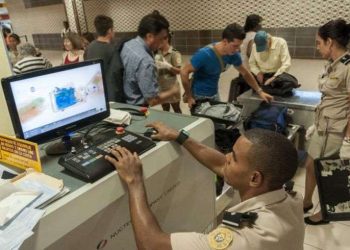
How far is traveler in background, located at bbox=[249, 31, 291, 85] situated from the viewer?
3.53 metres

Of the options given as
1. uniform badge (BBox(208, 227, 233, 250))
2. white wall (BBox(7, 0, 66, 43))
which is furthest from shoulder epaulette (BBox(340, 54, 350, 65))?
white wall (BBox(7, 0, 66, 43))

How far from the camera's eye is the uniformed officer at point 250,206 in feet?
3.29

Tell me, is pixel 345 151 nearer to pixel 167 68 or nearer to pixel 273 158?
pixel 273 158

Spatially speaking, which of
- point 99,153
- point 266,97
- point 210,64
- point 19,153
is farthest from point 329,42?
point 19,153

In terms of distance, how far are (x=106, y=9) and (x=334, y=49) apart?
16.3ft

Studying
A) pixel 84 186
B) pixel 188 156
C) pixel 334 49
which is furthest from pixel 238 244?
pixel 334 49

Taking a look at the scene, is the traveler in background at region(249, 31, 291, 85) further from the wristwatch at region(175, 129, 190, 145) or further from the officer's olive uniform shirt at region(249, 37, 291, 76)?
the wristwatch at region(175, 129, 190, 145)

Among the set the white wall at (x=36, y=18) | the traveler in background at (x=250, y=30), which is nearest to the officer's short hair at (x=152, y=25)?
the traveler in background at (x=250, y=30)

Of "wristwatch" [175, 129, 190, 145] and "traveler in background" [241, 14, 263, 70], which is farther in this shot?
"traveler in background" [241, 14, 263, 70]

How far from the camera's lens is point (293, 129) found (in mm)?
3141

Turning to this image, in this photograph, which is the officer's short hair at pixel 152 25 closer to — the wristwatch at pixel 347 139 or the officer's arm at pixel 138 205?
the officer's arm at pixel 138 205

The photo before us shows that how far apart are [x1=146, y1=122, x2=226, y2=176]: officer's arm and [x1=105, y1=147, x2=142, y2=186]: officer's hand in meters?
0.24

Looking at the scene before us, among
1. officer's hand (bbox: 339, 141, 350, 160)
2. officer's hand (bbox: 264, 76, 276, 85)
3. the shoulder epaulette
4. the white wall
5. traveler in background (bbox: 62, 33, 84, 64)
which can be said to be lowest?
officer's hand (bbox: 339, 141, 350, 160)

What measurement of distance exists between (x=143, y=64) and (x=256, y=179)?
1.29 meters
